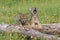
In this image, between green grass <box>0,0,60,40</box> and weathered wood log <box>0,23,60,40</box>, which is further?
green grass <box>0,0,60,40</box>

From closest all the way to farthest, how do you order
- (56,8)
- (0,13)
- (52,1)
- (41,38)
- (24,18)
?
(41,38) → (24,18) → (0,13) → (56,8) → (52,1)

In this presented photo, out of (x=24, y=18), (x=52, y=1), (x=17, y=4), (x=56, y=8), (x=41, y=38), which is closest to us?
(x=41, y=38)

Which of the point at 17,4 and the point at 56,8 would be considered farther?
the point at 17,4

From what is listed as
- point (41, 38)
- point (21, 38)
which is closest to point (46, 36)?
point (41, 38)

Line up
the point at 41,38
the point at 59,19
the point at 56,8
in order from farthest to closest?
the point at 56,8
the point at 59,19
the point at 41,38

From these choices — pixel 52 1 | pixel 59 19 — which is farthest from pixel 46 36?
pixel 52 1

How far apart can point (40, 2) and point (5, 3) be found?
215cm

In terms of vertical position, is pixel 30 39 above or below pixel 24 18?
below

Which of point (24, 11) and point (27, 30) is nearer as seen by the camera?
point (27, 30)

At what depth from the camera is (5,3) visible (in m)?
16.7

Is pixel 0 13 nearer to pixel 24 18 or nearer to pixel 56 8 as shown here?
pixel 56 8

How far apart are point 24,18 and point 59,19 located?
12.5 feet

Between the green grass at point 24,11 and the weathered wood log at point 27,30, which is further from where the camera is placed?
the green grass at point 24,11

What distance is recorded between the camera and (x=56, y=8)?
1438 centimetres
